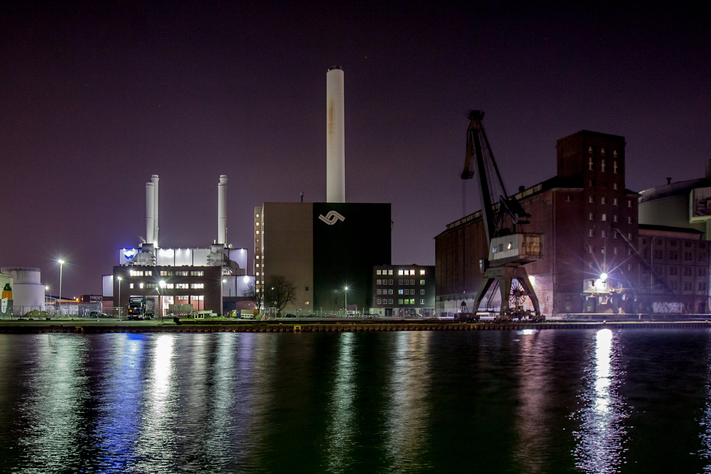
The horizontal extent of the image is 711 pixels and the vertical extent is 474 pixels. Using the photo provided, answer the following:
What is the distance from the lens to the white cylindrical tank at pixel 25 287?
377 feet

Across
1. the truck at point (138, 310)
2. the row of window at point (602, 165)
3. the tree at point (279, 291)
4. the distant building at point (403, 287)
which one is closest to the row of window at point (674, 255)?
the row of window at point (602, 165)

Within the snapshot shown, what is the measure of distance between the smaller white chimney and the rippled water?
10442cm

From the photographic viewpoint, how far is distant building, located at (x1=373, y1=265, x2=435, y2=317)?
13062 cm

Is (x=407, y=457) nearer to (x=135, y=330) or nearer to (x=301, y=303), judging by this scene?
(x=135, y=330)

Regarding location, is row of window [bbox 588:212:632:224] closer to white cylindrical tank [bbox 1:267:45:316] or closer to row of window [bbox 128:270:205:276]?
row of window [bbox 128:270:205:276]

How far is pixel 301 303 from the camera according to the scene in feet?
402

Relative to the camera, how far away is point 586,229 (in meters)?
88.8

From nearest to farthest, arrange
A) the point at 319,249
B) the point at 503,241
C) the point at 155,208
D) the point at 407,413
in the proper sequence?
the point at 407,413 → the point at 503,241 → the point at 319,249 → the point at 155,208

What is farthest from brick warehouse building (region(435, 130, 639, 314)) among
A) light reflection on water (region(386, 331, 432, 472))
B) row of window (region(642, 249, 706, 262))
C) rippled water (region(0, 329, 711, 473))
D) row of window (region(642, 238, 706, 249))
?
light reflection on water (region(386, 331, 432, 472))

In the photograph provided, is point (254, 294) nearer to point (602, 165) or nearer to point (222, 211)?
point (222, 211)

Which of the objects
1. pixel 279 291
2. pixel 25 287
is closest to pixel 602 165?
pixel 279 291

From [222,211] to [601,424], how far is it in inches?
4932

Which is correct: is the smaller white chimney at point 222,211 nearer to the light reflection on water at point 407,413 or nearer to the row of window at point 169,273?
the row of window at point 169,273

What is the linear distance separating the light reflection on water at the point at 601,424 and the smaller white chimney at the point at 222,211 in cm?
11469
